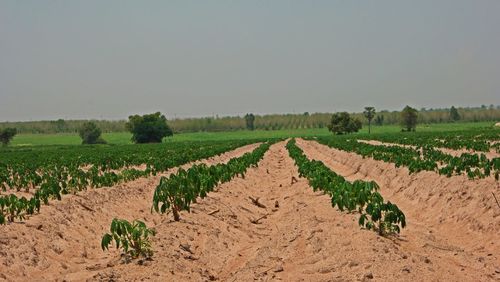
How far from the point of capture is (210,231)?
38.6 feet

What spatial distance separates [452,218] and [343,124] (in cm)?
9722

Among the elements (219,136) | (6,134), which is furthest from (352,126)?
(6,134)

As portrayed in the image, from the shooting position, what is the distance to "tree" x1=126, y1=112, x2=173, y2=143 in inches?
3844

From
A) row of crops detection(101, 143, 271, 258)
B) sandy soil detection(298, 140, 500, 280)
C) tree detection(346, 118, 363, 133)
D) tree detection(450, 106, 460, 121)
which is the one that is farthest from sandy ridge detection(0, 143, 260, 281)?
tree detection(450, 106, 460, 121)

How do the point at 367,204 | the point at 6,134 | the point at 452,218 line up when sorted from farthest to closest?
the point at 6,134 → the point at 452,218 → the point at 367,204

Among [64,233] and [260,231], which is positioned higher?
[64,233]

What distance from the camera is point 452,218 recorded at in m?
13.1

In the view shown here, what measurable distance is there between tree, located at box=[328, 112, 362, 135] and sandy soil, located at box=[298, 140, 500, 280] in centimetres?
8923

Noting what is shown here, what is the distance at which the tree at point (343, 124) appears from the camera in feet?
357

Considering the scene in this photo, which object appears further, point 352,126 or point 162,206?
point 352,126

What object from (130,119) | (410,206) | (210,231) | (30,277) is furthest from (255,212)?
(130,119)

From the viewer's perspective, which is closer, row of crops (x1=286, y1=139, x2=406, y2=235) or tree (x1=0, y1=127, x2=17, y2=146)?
row of crops (x1=286, y1=139, x2=406, y2=235)

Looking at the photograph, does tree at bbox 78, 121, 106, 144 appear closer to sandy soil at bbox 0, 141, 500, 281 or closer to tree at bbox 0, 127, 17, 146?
tree at bbox 0, 127, 17, 146

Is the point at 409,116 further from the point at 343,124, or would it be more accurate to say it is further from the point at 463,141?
the point at 463,141
